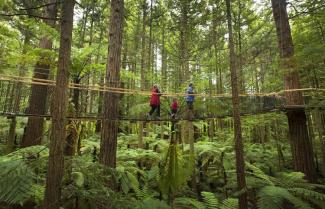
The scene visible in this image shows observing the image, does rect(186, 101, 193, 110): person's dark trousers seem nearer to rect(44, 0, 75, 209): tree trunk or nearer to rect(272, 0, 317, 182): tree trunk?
rect(272, 0, 317, 182): tree trunk

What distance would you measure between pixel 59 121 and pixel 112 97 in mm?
2214

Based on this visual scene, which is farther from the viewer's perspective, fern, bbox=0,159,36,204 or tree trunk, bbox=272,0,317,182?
tree trunk, bbox=272,0,317,182

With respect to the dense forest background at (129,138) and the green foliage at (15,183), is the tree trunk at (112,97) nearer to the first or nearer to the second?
the dense forest background at (129,138)

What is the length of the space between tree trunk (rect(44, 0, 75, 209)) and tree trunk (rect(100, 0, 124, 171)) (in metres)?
1.86

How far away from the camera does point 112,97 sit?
4.96 m

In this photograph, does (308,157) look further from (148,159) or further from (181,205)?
(148,159)

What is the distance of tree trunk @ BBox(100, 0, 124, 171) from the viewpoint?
4.75 meters

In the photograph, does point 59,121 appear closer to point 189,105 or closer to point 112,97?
point 112,97

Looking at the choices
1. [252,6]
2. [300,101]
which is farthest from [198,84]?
[252,6]

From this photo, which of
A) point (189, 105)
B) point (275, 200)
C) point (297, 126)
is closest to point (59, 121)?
point (275, 200)

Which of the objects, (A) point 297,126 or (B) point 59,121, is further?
(A) point 297,126

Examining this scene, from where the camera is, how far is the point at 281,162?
9.94 metres

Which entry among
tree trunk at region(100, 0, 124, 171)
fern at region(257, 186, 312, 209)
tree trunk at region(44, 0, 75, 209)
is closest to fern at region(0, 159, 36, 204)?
tree trunk at region(44, 0, 75, 209)

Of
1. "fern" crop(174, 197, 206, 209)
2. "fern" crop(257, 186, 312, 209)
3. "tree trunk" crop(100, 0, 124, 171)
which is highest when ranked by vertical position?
"tree trunk" crop(100, 0, 124, 171)
